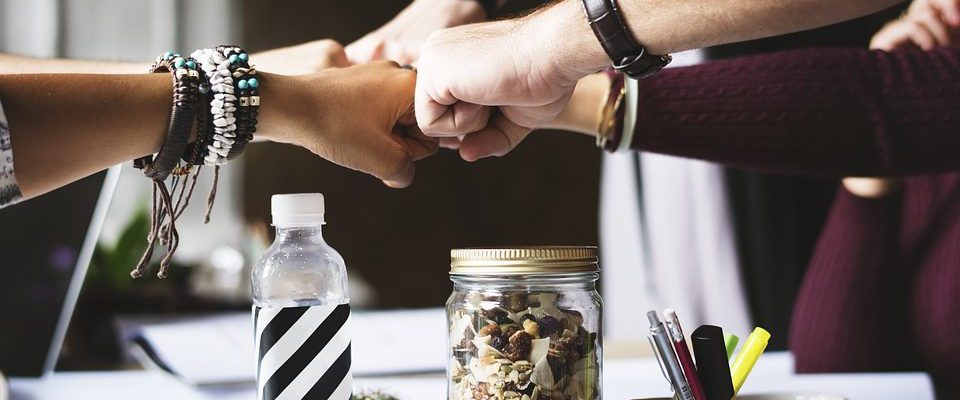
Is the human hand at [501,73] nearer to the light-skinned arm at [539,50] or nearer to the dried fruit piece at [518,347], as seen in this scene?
the light-skinned arm at [539,50]

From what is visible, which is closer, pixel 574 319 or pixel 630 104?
pixel 574 319

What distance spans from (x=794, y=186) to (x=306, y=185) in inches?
54.5

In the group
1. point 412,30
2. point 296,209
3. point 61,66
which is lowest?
point 296,209

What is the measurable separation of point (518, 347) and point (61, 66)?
68 cm

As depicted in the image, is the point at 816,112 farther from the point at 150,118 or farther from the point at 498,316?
the point at 150,118

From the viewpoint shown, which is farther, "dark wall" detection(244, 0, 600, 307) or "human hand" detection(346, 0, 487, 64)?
"dark wall" detection(244, 0, 600, 307)

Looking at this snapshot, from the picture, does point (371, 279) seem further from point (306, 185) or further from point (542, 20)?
point (542, 20)

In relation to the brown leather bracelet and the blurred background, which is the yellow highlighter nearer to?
the brown leather bracelet

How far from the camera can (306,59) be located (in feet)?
3.02

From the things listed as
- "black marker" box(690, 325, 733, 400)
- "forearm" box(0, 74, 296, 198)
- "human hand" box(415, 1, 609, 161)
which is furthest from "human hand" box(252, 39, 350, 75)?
"black marker" box(690, 325, 733, 400)

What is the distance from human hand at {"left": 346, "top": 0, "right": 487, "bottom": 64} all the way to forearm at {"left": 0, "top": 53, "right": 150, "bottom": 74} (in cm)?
27

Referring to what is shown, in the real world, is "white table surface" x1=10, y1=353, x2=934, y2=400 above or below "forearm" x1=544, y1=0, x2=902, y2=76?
below

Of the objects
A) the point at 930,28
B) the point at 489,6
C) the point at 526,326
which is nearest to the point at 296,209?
the point at 526,326

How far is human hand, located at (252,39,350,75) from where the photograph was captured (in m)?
0.92
